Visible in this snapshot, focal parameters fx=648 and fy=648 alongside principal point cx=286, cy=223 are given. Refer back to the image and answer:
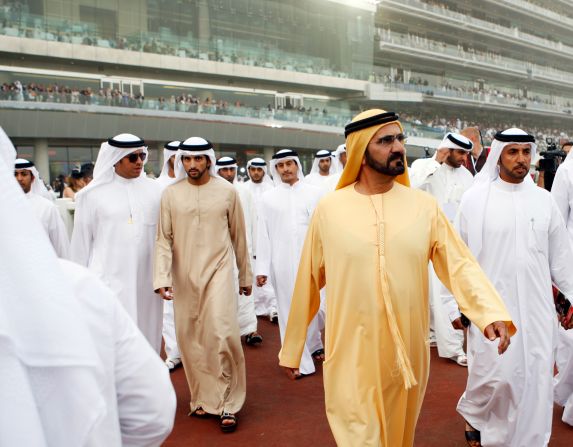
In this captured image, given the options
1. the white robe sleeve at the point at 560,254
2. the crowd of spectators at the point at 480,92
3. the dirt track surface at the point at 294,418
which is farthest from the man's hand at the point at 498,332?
the crowd of spectators at the point at 480,92

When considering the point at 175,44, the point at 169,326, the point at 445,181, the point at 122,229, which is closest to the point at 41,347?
the point at 122,229

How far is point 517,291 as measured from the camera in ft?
13.0

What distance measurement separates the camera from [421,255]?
10.5 feet

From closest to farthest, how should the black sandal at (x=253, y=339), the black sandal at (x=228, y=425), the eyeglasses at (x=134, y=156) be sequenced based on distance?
1. the black sandal at (x=228, y=425)
2. the eyeglasses at (x=134, y=156)
3. the black sandal at (x=253, y=339)

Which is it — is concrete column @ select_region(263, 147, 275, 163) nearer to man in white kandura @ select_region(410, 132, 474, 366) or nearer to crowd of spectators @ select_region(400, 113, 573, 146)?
crowd of spectators @ select_region(400, 113, 573, 146)

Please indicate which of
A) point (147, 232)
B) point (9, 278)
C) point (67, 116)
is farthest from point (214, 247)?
point (67, 116)

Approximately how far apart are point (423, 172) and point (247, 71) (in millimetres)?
32837

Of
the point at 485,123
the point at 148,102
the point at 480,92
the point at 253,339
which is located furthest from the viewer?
the point at 485,123

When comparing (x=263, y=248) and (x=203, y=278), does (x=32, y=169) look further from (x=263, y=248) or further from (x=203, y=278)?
(x=203, y=278)

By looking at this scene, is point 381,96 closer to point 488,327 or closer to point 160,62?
point 160,62

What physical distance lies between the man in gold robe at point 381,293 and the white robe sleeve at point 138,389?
5.19 feet

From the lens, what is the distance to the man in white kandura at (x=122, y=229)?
522 centimetres

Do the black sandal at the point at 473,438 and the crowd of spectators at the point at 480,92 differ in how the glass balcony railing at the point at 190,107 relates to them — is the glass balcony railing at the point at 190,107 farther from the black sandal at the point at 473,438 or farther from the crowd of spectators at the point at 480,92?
the black sandal at the point at 473,438

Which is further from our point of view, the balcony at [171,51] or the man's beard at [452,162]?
the balcony at [171,51]
